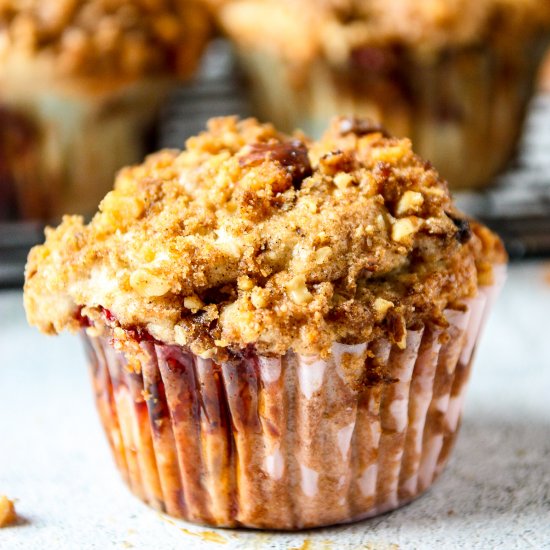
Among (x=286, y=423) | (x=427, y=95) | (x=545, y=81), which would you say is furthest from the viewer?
(x=545, y=81)

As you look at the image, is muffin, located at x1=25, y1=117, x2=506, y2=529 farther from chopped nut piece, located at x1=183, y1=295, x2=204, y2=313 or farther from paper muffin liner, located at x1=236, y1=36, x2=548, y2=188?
paper muffin liner, located at x1=236, y1=36, x2=548, y2=188

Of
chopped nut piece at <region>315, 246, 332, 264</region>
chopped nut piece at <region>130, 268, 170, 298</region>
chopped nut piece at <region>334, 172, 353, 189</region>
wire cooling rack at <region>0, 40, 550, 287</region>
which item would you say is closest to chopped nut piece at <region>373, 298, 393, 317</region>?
chopped nut piece at <region>315, 246, 332, 264</region>

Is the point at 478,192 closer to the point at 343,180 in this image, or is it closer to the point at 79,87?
the point at 79,87

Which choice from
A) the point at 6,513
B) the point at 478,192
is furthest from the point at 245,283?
the point at 478,192

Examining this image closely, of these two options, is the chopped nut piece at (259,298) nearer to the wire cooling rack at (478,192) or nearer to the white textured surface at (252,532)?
the white textured surface at (252,532)

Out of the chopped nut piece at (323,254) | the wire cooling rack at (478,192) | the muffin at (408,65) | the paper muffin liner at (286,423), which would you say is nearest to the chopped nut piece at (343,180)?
the chopped nut piece at (323,254)

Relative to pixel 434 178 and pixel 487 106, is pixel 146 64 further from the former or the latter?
pixel 434 178
